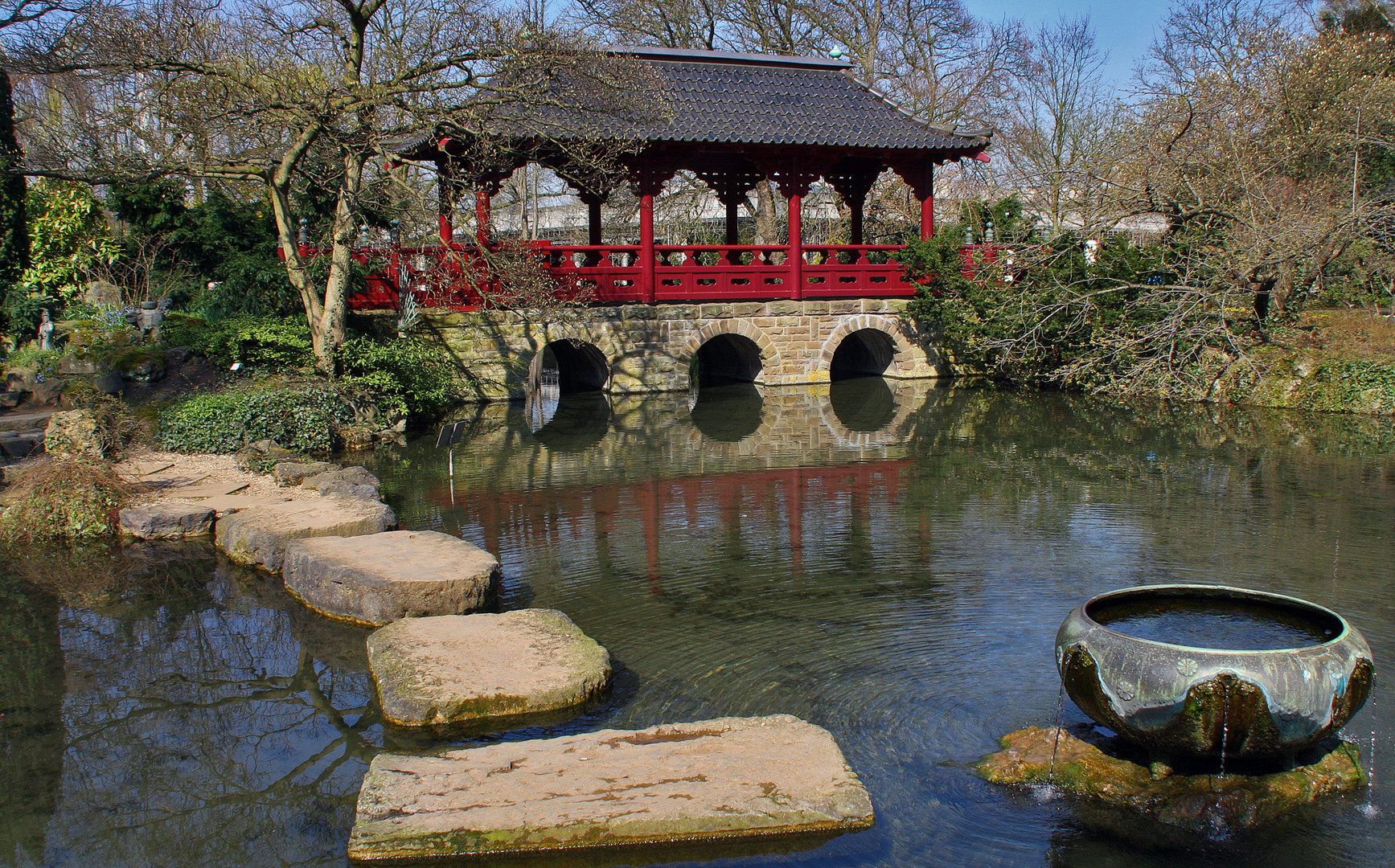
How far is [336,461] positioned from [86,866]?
28.7ft

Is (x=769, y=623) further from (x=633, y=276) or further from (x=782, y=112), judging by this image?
(x=782, y=112)

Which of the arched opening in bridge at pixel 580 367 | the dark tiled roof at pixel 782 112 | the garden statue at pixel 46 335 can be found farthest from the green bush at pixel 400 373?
the dark tiled roof at pixel 782 112

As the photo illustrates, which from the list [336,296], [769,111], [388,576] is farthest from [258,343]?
[769,111]

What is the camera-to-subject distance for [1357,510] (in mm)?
8750

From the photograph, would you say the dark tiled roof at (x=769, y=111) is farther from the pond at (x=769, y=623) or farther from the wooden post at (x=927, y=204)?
the pond at (x=769, y=623)

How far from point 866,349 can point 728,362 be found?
2.98 metres

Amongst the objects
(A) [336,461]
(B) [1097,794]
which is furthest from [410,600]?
(A) [336,461]

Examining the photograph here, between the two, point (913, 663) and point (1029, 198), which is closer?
point (913, 663)

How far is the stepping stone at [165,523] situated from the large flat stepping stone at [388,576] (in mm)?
1921

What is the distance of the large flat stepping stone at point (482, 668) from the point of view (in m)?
5.07

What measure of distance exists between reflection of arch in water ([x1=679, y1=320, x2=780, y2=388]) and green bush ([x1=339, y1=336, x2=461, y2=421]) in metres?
4.86

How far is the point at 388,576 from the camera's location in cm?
650

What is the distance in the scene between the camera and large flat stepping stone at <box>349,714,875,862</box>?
3.88 metres

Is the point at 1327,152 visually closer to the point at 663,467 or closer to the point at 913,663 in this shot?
the point at 663,467
